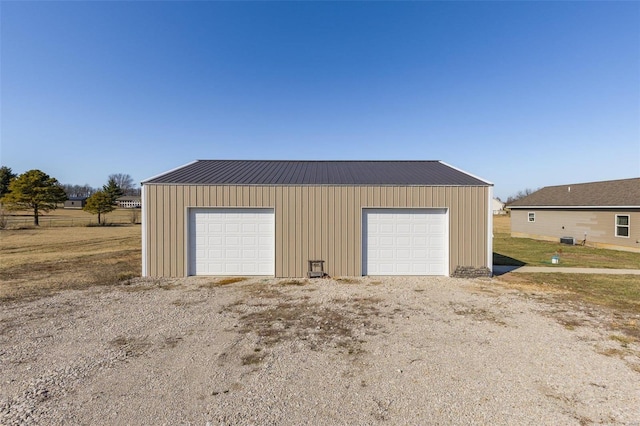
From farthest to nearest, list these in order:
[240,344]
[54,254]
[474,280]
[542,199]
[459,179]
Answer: [542,199], [54,254], [459,179], [474,280], [240,344]

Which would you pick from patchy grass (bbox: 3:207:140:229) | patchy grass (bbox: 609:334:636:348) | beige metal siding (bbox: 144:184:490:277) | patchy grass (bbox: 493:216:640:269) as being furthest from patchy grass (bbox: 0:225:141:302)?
patchy grass (bbox: 3:207:140:229)

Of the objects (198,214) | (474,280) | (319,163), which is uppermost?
(319,163)

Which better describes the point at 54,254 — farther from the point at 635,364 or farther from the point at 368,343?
the point at 635,364

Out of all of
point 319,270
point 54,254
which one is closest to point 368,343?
point 319,270

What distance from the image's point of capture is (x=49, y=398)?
3.18 m

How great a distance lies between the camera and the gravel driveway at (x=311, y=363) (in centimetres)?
299

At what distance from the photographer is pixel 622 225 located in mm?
15477

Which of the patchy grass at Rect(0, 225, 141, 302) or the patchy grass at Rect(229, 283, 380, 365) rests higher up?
the patchy grass at Rect(0, 225, 141, 302)

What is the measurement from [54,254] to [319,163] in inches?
506

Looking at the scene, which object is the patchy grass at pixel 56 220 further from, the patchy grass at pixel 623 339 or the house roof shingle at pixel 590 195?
the house roof shingle at pixel 590 195

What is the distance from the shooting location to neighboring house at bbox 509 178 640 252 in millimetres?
15188

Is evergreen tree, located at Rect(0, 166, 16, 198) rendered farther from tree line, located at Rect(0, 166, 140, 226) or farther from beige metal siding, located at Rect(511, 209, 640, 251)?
beige metal siding, located at Rect(511, 209, 640, 251)

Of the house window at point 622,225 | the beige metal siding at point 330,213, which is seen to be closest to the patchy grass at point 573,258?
the house window at point 622,225

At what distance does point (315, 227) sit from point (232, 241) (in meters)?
2.81
